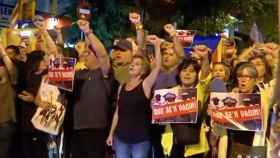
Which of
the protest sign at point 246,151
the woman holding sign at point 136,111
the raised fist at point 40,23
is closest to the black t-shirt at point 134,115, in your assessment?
the woman holding sign at point 136,111

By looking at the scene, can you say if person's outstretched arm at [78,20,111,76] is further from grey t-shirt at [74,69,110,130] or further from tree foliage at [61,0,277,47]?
tree foliage at [61,0,277,47]

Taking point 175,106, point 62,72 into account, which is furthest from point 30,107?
point 175,106

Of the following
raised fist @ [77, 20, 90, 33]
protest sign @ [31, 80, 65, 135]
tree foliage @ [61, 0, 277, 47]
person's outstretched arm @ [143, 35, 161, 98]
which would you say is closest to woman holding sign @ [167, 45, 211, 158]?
person's outstretched arm @ [143, 35, 161, 98]

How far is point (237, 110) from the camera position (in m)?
5.93

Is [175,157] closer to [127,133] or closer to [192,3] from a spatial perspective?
[127,133]

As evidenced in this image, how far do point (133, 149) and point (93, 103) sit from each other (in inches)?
30.3

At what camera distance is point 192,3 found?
1330 centimetres

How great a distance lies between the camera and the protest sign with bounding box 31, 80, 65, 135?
285 inches

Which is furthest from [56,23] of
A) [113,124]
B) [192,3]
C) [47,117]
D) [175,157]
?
[192,3]

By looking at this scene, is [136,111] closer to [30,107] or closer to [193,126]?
[193,126]

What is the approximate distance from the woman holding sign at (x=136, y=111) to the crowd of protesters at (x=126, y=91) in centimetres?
1

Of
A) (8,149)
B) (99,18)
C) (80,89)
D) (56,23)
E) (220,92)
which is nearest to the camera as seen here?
(220,92)

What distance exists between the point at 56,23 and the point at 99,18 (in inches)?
135

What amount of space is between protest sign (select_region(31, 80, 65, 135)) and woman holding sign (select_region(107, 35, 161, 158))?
1.01 m
